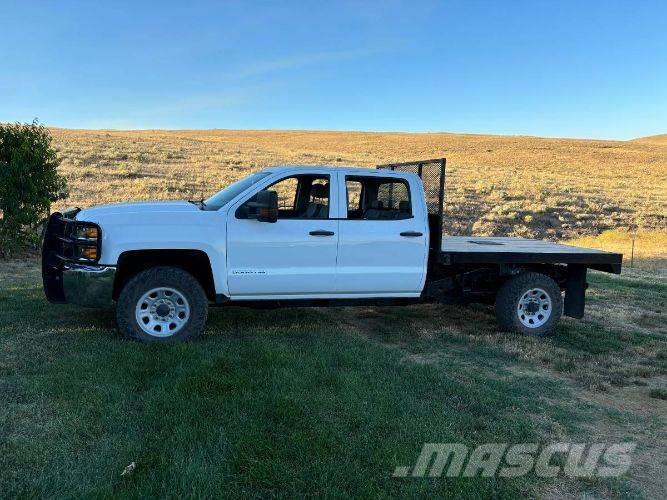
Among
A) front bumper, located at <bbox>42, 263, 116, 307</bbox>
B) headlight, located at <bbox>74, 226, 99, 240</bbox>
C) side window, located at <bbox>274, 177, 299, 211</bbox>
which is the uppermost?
side window, located at <bbox>274, 177, 299, 211</bbox>

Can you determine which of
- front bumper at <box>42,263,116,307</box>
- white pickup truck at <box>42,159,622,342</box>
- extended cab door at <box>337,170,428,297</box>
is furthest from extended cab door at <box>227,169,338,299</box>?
front bumper at <box>42,263,116,307</box>

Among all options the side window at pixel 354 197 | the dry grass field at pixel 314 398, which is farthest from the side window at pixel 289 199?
the dry grass field at pixel 314 398

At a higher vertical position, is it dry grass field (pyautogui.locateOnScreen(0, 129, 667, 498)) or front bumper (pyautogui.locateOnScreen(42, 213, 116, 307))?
front bumper (pyautogui.locateOnScreen(42, 213, 116, 307))

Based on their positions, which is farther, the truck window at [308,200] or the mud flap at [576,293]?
the mud flap at [576,293]

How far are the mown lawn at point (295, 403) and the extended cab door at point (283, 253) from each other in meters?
0.57

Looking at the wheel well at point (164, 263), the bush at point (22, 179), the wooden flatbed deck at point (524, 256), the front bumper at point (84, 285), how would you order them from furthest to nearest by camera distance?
the bush at point (22, 179)
the wooden flatbed deck at point (524, 256)
the wheel well at point (164, 263)
the front bumper at point (84, 285)

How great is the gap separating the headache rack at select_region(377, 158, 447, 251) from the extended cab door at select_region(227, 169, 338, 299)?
47.3 inches

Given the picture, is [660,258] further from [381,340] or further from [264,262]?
[264,262]

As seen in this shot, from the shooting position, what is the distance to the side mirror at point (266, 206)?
19.2 ft

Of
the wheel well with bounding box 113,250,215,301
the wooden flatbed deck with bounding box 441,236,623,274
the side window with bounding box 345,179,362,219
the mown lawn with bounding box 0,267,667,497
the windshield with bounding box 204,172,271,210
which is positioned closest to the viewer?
the mown lawn with bounding box 0,267,667,497

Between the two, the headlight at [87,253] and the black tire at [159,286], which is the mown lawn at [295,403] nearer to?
the black tire at [159,286]

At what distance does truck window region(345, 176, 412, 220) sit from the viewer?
6.69m

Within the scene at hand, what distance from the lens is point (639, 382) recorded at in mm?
5617

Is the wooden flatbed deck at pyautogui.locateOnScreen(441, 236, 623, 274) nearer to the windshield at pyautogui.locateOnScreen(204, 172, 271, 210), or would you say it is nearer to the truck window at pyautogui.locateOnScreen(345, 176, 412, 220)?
the truck window at pyautogui.locateOnScreen(345, 176, 412, 220)
